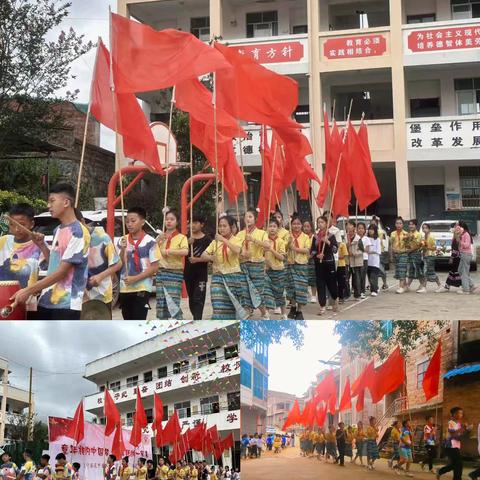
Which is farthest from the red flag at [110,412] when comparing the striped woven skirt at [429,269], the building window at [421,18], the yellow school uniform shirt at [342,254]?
the building window at [421,18]

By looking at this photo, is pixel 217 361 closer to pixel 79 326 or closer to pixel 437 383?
pixel 79 326

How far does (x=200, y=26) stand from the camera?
22.7 meters

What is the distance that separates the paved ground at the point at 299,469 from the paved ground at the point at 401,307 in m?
4.40

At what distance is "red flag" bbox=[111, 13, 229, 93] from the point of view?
21.0 ft

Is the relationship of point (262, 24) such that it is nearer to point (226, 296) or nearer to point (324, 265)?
point (324, 265)

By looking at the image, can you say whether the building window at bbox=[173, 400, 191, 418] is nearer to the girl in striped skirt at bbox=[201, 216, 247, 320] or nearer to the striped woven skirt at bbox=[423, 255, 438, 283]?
the girl in striped skirt at bbox=[201, 216, 247, 320]

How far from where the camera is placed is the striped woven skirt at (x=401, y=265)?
37.4 feet

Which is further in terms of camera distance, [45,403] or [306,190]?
[306,190]

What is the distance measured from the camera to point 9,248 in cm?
510

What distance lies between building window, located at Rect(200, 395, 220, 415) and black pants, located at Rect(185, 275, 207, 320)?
2934 mm

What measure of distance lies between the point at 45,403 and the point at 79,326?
49 centimetres

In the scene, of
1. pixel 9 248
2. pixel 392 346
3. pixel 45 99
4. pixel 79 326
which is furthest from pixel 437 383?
pixel 45 99

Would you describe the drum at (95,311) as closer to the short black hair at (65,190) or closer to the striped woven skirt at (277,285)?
the short black hair at (65,190)

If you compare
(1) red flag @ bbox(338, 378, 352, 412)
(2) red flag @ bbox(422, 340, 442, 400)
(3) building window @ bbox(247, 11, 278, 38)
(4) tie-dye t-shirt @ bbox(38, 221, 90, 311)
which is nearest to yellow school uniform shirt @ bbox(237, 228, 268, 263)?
(4) tie-dye t-shirt @ bbox(38, 221, 90, 311)
